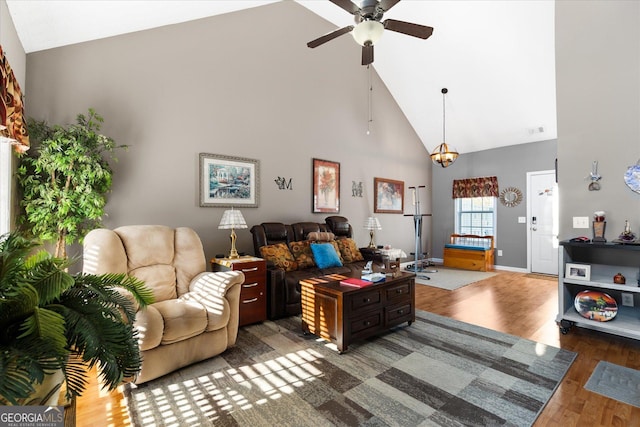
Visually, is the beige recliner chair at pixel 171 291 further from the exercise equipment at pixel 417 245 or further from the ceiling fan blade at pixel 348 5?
the exercise equipment at pixel 417 245

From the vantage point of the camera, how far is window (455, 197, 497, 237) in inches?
272

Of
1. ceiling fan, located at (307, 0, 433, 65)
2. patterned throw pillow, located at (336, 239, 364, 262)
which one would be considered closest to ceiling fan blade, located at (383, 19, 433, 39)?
ceiling fan, located at (307, 0, 433, 65)

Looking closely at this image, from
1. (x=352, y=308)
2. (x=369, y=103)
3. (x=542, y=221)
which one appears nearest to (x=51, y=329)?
(x=352, y=308)

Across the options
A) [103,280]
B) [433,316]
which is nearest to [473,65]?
[433,316]

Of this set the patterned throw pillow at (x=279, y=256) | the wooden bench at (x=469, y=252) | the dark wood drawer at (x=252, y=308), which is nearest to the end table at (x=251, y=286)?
the dark wood drawer at (x=252, y=308)

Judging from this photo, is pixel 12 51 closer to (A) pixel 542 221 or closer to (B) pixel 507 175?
(B) pixel 507 175

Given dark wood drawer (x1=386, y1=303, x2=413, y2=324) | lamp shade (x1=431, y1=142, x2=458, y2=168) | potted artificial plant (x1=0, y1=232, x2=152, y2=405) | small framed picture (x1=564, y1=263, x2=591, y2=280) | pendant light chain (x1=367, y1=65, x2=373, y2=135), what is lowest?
dark wood drawer (x1=386, y1=303, x2=413, y2=324)

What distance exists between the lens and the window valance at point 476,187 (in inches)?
266

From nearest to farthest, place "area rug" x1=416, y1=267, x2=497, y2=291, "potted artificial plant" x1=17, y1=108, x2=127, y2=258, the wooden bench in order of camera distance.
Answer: "potted artificial plant" x1=17, y1=108, x2=127, y2=258, "area rug" x1=416, y1=267, x2=497, y2=291, the wooden bench

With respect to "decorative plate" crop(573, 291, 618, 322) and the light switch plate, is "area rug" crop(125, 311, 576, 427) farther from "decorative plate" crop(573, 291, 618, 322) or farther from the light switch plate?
the light switch plate

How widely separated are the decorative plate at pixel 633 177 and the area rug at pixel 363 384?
1.75m

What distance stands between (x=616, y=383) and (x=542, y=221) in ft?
15.7

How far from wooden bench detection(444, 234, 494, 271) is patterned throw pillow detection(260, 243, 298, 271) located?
4456 mm

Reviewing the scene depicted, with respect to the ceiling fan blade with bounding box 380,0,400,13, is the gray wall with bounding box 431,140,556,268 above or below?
below
